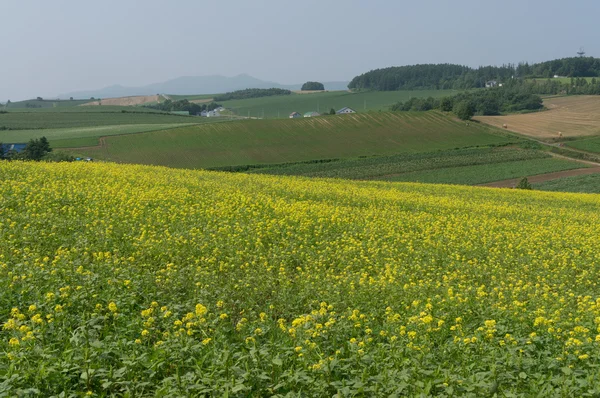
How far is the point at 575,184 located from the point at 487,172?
11.4m

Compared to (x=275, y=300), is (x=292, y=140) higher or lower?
higher

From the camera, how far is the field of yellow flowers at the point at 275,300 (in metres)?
5.16

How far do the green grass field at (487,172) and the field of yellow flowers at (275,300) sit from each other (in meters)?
43.3

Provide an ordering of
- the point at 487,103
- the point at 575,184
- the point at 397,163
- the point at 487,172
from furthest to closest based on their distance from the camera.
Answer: the point at 487,103 → the point at 397,163 → the point at 487,172 → the point at 575,184

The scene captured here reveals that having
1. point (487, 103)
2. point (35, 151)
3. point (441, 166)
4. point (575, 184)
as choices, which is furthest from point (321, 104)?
point (575, 184)

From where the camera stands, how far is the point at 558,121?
94.2 meters

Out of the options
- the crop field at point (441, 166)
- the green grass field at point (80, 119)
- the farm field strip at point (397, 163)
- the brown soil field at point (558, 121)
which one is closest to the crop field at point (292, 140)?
the farm field strip at point (397, 163)

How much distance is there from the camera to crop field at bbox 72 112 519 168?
70.6m

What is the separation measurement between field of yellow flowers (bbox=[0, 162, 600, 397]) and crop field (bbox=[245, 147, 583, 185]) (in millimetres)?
45212

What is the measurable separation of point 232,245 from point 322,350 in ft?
18.0

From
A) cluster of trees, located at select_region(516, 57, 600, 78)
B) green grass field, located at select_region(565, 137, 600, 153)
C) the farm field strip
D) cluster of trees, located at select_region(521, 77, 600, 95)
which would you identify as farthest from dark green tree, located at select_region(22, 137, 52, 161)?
cluster of trees, located at select_region(516, 57, 600, 78)

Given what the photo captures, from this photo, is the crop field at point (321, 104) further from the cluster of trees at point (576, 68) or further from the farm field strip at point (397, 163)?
the farm field strip at point (397, 163)

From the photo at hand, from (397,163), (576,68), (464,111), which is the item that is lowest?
(397,163)

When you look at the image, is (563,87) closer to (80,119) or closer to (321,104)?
(321,104)
